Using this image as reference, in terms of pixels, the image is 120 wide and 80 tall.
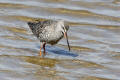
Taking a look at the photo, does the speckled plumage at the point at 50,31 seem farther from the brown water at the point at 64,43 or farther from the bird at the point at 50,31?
the brown water at the point at 64,43

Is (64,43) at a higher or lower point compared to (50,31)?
lower

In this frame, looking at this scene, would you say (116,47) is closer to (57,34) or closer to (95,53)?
(95,53)

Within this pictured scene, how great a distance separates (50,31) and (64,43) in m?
0.98

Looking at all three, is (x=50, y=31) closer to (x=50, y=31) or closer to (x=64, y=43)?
(x=50, y=31)

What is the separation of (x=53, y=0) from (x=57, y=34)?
3.92m

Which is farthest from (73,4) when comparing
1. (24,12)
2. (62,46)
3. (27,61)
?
(27,61)

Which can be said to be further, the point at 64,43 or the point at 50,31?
the point at 64,43

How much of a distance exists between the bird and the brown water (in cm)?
35

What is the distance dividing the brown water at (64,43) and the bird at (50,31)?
349 millimetres

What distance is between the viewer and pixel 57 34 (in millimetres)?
9258

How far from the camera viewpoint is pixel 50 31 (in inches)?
368

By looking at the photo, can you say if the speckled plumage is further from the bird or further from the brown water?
the brown water

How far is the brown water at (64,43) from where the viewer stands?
8.31m

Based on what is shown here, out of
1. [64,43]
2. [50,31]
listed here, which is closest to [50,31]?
[50,31]
